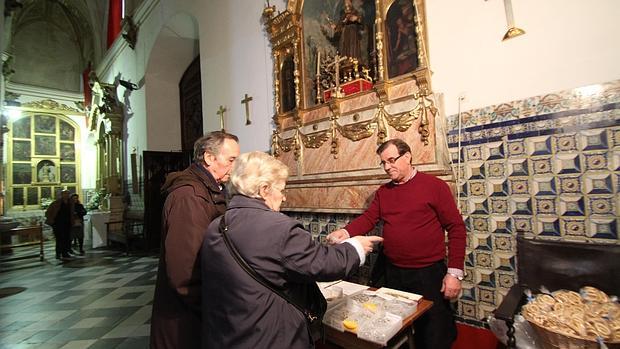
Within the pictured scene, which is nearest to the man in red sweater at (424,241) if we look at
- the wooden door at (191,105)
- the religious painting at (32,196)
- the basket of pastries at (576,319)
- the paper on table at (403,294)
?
the paper on table at (403,294)

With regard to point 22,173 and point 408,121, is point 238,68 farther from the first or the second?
point 22,173

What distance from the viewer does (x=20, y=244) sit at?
30.4 feet

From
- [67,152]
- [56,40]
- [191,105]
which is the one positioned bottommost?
[67,152]

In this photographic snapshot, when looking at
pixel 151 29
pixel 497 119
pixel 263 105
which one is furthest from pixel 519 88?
pixel 151 29

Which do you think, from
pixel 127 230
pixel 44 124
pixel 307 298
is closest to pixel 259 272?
pixel 307 298

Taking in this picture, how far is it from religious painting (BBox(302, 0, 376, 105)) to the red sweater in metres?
1.50

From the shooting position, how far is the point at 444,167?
2268 millimetres

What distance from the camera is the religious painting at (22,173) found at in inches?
456

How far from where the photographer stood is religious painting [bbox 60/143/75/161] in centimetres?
1279

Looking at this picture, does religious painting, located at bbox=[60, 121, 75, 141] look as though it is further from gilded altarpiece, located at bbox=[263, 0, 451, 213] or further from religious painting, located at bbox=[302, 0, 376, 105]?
religious painting, located at bbox=[302, 0, 376, 105]

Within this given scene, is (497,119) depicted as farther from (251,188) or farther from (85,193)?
(85,193)

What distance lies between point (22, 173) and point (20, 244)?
405 centimetres

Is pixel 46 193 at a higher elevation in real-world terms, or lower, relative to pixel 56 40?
lower

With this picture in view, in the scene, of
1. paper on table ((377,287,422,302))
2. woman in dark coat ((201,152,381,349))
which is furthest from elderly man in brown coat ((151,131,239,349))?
paper on table ((377,287,422,302))
